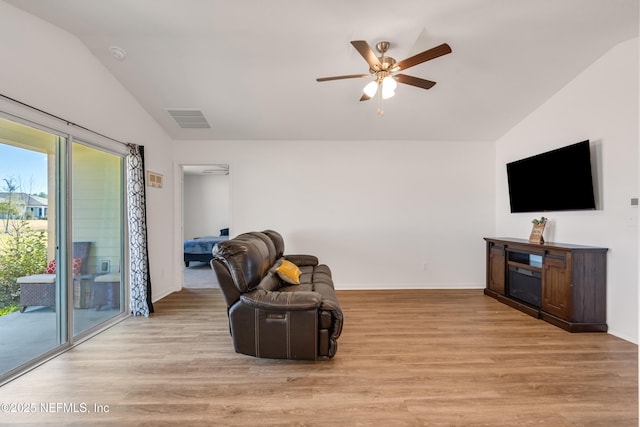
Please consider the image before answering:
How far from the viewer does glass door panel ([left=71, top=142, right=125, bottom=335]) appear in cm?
293

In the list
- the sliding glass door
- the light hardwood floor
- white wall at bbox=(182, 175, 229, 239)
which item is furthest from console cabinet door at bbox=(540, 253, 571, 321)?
white wall at bbox=(182, 175, 229, 239)

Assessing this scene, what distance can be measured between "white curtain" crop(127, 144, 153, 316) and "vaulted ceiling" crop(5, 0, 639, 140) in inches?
38.0

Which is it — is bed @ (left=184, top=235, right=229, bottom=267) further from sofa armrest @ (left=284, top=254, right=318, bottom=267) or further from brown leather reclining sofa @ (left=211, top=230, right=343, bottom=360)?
brown leather reclining sofa @ (left=211, top=230, right=343, bottom=360)

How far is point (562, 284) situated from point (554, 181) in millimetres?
1303

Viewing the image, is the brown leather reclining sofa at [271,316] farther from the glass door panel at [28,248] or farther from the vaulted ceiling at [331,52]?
the vaulted ceiling at [331,52]

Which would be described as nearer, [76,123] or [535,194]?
[76,123]

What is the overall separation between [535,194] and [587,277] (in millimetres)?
1268

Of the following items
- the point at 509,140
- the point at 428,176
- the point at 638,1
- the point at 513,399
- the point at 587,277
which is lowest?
the point at 513,399

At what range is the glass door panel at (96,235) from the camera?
293 cm

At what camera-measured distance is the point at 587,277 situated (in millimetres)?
3062

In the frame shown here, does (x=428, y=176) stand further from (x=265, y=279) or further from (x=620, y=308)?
(x=265, y=279)

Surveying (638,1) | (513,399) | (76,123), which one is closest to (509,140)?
(638,1)

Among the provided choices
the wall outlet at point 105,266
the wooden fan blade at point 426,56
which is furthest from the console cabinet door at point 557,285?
the wall outlet at point 105,266

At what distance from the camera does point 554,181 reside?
3562 millimetres
